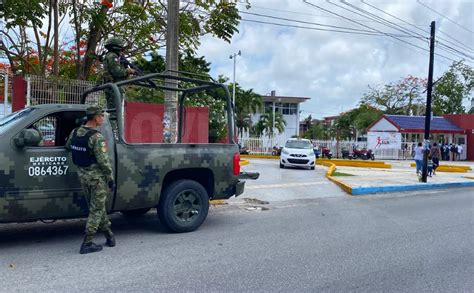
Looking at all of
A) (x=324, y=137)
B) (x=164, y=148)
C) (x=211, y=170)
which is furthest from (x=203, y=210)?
(x=324, y=137)

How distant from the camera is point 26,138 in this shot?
5.36 m

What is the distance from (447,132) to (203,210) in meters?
35.2

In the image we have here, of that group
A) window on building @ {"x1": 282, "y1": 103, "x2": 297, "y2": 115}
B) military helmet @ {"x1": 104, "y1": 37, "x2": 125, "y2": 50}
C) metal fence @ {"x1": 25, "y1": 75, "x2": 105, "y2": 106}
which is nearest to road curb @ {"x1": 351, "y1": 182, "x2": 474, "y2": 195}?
military helmet @ {"x1": 104, "y1": 37, "x2": 125, "y2": 50}

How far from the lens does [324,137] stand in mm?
60281

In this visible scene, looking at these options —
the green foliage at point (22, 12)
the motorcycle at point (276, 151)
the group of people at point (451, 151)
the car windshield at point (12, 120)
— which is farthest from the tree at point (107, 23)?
the group of people at point (451, 151)

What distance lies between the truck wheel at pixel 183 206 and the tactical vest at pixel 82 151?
1.56 m

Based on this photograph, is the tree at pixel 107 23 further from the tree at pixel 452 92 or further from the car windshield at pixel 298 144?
the tree at pixel 452 92

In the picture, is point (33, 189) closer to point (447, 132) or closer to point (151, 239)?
point (151, 239)

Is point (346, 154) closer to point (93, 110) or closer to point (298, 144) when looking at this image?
point (298, 144)

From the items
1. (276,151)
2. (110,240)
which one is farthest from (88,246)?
(276,151)

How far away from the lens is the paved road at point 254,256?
4.70 metres

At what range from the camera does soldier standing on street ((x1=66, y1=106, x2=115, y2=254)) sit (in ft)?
17.8

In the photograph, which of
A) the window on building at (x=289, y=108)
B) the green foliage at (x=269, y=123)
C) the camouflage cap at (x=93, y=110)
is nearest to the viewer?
the camouflage cap at (x=93, y=110)

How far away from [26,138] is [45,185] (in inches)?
25.2
